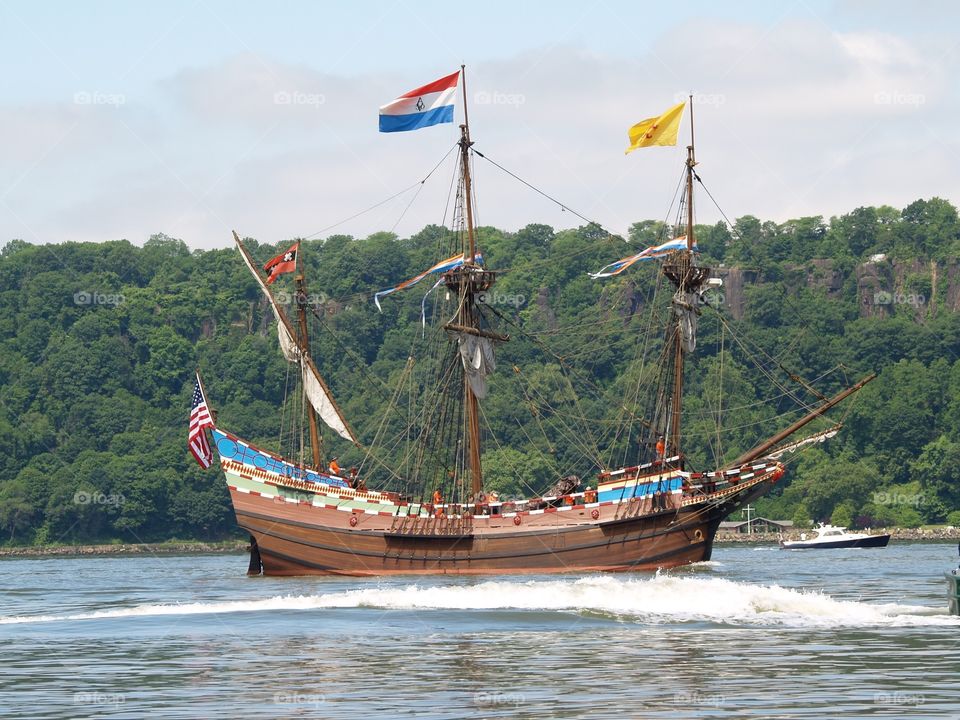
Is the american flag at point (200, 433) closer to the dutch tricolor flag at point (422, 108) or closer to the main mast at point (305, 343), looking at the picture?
the main mast at point (305, 343)

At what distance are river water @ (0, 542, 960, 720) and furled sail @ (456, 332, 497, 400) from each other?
22386mm

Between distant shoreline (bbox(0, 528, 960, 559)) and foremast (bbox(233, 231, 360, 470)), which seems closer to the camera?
foremast (bbox(233, 231, 360, 470))

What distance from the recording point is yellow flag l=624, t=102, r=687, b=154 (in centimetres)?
8025

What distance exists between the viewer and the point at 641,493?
3209 inches

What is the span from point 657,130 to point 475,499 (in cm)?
1973

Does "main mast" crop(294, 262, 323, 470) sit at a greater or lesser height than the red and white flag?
lesser

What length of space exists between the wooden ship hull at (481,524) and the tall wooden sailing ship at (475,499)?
0.21ft

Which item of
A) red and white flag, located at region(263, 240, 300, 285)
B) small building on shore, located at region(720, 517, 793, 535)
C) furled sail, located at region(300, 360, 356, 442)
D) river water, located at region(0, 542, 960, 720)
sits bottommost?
small building on shore, located at region(720, 517, 793, 535)

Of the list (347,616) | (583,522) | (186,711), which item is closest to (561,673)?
(186,711)

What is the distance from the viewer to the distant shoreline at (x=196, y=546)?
158000 mm

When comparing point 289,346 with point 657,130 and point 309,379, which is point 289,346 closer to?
point 309,379

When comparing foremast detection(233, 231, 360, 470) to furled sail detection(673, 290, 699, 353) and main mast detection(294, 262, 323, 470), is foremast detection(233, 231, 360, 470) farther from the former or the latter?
furled sail detection(673, 290, 699, 353)

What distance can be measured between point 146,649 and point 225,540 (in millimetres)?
132777

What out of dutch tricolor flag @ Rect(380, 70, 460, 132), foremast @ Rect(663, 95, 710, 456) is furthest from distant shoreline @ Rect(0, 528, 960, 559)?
dutch tricolor flag @ Rect(380, 70, 460, 132)
